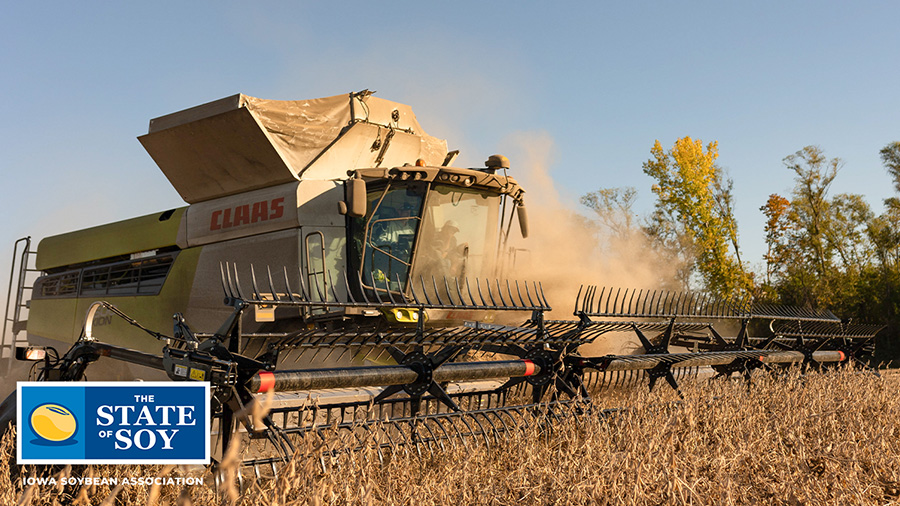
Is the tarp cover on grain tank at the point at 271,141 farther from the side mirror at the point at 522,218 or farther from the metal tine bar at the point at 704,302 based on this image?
the metal tine bar at the point at 704,302

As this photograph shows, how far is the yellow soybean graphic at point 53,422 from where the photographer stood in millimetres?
2545

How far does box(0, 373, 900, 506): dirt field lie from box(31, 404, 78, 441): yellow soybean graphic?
15cm

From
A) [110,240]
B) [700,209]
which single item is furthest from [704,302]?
[700,209]

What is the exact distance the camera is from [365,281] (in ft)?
18.2

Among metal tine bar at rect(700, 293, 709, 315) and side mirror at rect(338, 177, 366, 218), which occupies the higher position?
side mirror at rect(338, 177, 366, 218)

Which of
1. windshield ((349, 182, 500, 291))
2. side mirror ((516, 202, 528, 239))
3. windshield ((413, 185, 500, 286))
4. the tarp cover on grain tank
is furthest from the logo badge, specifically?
side mirror ((516, 202, 528, 239))

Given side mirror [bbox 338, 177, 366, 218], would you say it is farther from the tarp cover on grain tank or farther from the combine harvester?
the tarp cover on grain tank

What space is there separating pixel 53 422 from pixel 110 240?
5.49 meters

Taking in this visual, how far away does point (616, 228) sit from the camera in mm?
27734

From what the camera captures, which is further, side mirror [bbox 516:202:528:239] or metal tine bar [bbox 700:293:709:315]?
side mirror [bbox 516:202:528:239]

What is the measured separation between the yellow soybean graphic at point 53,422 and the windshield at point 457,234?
326cm

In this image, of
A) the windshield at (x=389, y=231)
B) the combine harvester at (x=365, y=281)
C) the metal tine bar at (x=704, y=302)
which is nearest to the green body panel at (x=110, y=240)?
the combine harvester at (x=365, y=281)

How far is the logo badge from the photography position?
7.99 ft

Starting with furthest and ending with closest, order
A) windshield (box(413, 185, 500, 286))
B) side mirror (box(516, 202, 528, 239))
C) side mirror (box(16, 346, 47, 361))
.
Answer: side mirror (box(516, 202, 528, 239)) → windshield (box(413, 185, 500, 286)) → side mirror (box(16, 346, 47, 361))
